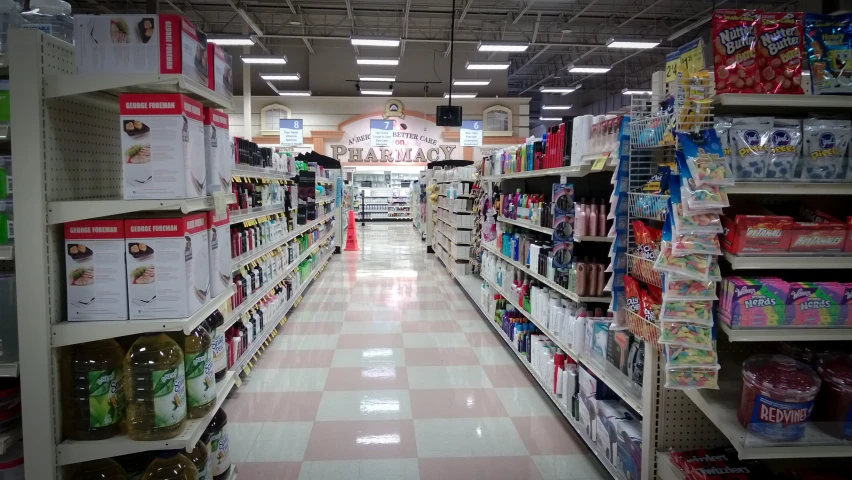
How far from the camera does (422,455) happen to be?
3428 mm

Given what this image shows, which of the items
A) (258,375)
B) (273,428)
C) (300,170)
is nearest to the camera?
(273,428)

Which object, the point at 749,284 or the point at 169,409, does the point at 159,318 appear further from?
the point at 749,284

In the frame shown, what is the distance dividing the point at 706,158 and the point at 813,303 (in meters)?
0.73

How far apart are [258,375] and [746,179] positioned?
4.20m

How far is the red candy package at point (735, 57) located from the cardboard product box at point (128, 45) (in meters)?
2.07

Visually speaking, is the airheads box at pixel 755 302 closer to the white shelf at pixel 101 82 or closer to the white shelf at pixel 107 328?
the white shelf at pixel 107 328

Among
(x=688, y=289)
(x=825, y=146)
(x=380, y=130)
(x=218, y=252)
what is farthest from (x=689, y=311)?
(x=380, y=130)

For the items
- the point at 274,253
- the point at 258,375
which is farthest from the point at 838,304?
the point at 274,253

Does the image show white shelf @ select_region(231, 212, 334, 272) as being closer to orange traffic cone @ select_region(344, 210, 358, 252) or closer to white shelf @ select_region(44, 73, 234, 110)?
white shelf @ select_region(44, 73, 234, 110)

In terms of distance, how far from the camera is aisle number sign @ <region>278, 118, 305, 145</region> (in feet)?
58.2

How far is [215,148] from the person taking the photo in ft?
7.78

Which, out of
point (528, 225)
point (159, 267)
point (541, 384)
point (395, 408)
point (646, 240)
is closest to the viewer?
point (159, 267)

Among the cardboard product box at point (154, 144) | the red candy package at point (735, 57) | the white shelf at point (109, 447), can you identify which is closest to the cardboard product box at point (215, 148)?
the cardboard product box at point (154, 144)

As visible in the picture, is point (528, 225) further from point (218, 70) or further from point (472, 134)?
point (472, 134)
